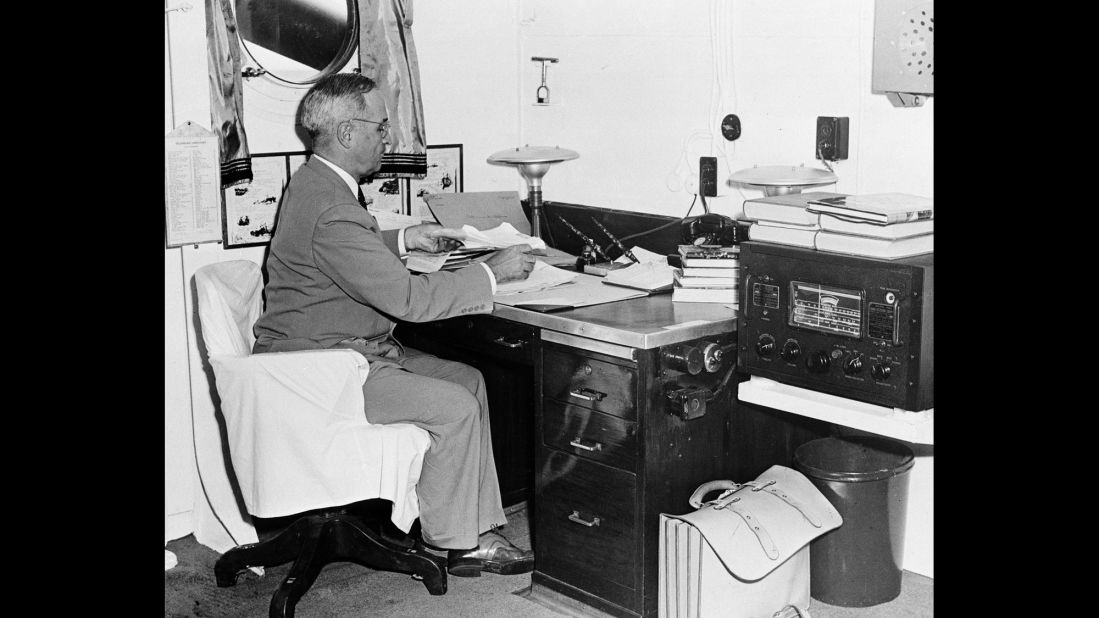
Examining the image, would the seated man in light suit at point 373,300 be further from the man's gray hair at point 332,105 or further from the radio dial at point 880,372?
the radio dial at point 880,372

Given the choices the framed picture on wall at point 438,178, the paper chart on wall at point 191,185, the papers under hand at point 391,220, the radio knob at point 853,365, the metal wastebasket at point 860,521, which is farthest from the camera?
the framed picture on wall at point 438,178

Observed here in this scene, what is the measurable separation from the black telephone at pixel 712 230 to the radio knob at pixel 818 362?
0.64 meters

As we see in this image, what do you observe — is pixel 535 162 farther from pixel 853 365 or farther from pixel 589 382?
Answer: pixel 853 365

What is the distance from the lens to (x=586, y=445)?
3.04 metres

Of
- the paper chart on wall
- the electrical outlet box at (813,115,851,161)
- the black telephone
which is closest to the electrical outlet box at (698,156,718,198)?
the black telephone

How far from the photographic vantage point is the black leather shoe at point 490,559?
3381 millimetres

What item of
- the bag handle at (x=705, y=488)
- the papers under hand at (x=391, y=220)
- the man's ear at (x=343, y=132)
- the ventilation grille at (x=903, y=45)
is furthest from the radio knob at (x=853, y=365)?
the papers under hand at (x=391, y=220)

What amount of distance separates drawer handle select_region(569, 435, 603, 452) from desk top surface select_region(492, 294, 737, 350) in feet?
0.97

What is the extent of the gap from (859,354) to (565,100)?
183 centimetres

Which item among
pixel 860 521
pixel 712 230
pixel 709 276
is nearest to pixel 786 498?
pixel 860 521
